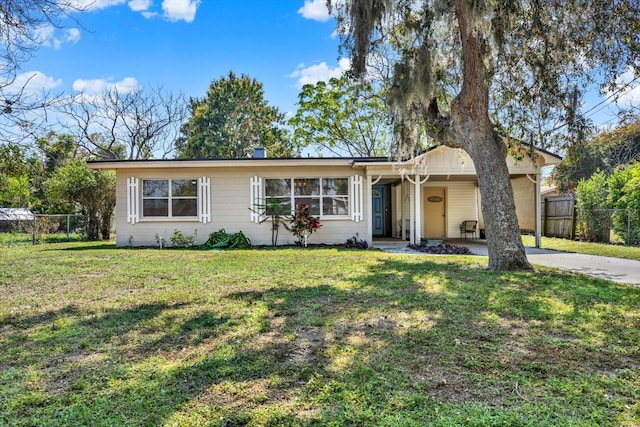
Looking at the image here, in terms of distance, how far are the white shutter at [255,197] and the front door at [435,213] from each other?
6409mm

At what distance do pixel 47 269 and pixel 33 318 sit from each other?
361 centimetres

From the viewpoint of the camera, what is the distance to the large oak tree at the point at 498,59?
6164 millimetres

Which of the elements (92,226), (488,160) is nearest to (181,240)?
(92,226)

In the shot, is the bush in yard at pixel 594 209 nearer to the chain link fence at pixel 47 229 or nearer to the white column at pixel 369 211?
the white column at pixel 369 211

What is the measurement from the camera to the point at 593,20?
614 cm

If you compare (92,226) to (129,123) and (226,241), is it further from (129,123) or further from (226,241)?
(129,123)

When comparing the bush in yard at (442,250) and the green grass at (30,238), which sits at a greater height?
the green grass at (30,238)

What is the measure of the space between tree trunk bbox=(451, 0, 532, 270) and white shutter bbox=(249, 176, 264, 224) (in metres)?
6.92

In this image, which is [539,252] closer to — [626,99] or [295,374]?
[626,99]

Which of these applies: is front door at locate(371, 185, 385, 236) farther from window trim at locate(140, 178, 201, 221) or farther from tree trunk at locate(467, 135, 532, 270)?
tree trunk at locate(467, 135, 532, 270)

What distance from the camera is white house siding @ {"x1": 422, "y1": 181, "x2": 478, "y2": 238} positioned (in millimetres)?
14672

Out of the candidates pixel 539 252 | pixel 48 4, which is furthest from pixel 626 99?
pixel 48 4

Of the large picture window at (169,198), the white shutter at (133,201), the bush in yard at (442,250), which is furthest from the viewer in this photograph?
the large picture window at (169,198)

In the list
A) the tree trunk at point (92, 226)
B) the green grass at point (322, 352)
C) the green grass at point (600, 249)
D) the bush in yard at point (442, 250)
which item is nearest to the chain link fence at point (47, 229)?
the tree trunk at point (92, 226)
